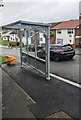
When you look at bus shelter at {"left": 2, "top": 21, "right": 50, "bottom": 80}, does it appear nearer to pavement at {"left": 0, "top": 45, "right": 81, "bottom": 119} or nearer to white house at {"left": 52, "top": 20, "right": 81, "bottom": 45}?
pavement at {"left": 0, "top": 45, "right": 81, "bottom": 119}

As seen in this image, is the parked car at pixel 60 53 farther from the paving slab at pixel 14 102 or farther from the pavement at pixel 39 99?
the paving slab at pixel 14 102

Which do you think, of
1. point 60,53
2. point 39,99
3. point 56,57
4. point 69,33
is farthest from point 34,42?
point 69,33

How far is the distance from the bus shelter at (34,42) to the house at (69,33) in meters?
23.4

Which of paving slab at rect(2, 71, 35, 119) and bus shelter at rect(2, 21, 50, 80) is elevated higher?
bus shelter at rect(2, 21, 50, 80)

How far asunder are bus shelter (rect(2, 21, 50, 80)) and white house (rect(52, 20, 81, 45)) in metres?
24.7

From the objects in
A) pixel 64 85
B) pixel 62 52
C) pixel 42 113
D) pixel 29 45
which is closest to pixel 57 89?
pixel 64 85

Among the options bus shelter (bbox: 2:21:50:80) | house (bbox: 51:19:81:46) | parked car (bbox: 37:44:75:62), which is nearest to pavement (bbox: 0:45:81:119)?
bus shelter (bbox: 2:21:50:80)

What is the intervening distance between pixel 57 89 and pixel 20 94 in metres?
1.76

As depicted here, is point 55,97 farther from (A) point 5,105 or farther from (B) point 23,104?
(A) point 5,105

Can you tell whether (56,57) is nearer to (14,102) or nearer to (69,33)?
(14,102)

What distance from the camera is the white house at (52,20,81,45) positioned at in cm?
3409

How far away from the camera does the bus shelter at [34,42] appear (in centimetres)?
790

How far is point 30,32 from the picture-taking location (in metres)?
10.3

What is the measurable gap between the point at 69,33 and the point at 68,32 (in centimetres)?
37
